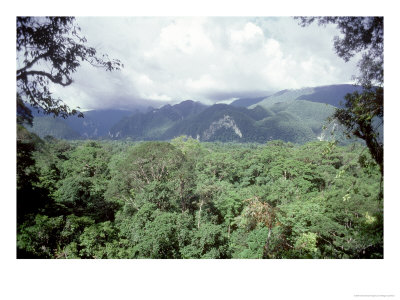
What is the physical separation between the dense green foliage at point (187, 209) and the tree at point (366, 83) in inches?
15.3

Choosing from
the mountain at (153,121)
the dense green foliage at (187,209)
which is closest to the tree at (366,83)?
the dense green foliage at (187,209)

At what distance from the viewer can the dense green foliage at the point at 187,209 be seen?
3.18 m

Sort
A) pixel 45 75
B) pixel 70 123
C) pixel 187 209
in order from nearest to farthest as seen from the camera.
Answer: pixel 45 75 < pixel 70 123 < pixel 187 209

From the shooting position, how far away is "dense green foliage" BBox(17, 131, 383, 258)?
10.4ft

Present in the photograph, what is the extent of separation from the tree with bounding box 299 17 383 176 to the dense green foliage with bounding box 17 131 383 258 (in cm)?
39

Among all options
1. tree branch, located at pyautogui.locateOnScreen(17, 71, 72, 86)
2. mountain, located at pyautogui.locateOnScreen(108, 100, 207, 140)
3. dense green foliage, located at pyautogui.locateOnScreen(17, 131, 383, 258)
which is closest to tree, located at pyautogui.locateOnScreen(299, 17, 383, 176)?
dense green foliage, located at pyautogui.locateOnScreen(17, 131, 383, 258)

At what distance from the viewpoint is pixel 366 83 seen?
3.25m

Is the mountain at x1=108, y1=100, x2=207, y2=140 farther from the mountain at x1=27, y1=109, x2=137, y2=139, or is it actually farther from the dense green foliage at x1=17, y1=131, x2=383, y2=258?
the dense green foliage at x1=17, y1=131, x2=383, y2=258

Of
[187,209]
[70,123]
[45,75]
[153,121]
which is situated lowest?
[187,209]

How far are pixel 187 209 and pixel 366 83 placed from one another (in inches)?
198

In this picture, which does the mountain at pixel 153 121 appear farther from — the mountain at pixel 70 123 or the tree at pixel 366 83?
the tree at pixel 366 83

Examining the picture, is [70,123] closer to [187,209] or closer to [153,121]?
[187,209]

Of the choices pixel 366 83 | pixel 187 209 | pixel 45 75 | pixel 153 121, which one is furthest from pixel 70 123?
pixel 153 121

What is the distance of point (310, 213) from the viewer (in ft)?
16.1
